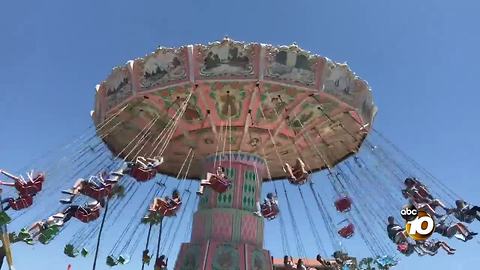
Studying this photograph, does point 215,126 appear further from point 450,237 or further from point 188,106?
point 450,237

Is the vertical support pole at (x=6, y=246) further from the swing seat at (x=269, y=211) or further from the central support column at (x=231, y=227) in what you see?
the swing seat at (x=269, y=211)

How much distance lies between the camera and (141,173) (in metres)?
12.4

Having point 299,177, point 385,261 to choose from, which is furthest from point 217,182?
point 385,261

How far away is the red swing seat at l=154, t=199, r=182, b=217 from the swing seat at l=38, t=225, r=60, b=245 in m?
2.60

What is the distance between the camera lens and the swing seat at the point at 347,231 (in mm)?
16211

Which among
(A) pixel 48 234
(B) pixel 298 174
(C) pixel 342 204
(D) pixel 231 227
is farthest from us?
(C) pixel 342 204

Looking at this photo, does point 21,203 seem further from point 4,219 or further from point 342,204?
point 342,204

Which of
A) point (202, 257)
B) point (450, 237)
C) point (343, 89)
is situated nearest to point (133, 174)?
point (202, 257)

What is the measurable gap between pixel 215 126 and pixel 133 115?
108 inches

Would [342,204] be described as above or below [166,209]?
above

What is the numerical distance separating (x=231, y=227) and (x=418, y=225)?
19.1 ft

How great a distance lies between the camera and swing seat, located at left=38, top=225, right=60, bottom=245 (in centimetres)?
1273

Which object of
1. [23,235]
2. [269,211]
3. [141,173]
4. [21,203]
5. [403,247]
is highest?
[269,211]

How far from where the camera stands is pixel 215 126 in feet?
52.4
